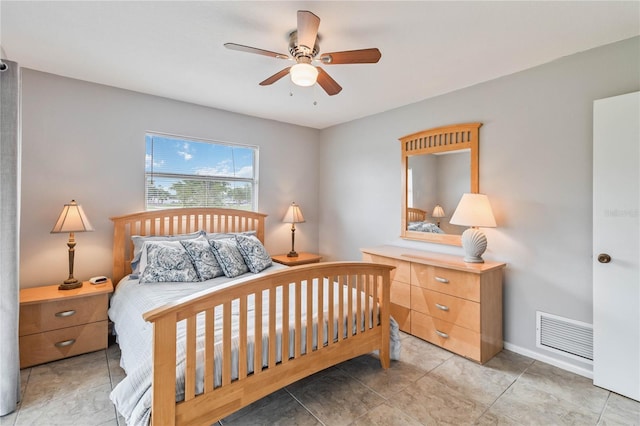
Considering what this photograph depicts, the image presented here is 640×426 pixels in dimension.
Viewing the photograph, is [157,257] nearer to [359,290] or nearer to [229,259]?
[229,259]

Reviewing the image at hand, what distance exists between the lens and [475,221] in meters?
2.65

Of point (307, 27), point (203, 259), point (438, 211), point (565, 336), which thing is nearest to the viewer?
point (307, 27)

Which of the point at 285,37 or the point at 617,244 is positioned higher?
the point at 285,37

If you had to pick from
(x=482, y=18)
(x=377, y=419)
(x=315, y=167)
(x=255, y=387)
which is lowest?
(x=377, y=419)

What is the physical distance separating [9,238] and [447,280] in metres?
3.26

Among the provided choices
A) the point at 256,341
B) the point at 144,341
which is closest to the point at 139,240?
the point at 144,341

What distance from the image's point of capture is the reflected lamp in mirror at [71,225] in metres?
2.56

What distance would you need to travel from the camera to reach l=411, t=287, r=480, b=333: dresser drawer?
249cm

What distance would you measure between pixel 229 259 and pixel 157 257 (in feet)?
2.10

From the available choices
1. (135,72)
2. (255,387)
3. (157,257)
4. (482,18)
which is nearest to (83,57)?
(135,72)

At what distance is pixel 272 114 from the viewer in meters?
3.95

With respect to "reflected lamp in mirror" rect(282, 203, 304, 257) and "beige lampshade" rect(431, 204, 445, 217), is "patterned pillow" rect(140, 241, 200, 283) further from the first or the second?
"beige lampshade" rect(431, 204, 445, 217)

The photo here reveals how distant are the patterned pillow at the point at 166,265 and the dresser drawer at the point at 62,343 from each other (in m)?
0.61

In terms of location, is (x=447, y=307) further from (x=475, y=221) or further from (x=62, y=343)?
(x=62, y=343)
